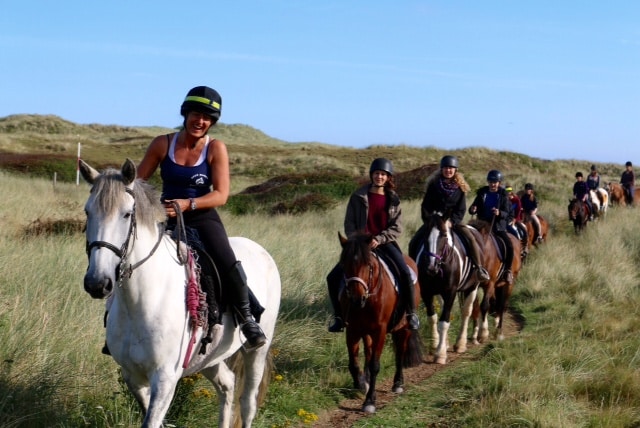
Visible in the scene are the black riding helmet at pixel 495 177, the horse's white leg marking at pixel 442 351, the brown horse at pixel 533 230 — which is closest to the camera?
the horse's white leg marking at pixel 442 351

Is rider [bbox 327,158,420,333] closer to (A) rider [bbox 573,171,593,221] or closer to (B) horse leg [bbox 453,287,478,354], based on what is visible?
(B) horse leg [bbox 453,287,478,354]

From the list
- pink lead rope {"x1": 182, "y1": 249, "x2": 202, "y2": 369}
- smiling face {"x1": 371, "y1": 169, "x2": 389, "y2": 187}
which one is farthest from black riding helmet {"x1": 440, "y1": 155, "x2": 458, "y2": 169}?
pink lead rope {"x1": 182, "y1": 249, "x2": 202, "y2": 369}

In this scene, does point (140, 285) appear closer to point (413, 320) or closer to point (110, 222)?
point (110, 222)

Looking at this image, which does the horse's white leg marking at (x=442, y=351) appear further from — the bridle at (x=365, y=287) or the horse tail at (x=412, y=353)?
the bridle at (x=365, y=287)

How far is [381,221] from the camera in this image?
8344 mm

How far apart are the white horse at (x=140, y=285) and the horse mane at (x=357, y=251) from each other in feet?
8.87

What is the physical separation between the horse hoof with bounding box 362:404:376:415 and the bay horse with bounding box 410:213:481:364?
248 centimetres

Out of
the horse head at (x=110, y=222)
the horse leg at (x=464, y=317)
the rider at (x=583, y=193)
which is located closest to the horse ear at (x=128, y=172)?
the horse head at (x=110, y=222)

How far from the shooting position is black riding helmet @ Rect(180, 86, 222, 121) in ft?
17.0

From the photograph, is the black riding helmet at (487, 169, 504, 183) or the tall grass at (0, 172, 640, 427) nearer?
the tall grass at (0, 172, 640, 427)

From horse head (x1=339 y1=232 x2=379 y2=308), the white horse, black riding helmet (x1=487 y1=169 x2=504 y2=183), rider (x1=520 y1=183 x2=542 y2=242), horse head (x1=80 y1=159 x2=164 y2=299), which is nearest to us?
horse head (x1=80 y1=159 x2=164 y2=299)

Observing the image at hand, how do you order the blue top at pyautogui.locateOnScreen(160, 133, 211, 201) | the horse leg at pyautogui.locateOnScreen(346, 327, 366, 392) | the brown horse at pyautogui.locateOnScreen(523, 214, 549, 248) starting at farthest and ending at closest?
the brown horse at pyautogui.locateOnScreen(523, 214, 549, 248) → the horse leg at pyautogui.locateOnScreen(346, 327, 366, 392) → the blue top at pyautogui.locateOnScreen(160, 133, 211, 201)

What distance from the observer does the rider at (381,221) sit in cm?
825

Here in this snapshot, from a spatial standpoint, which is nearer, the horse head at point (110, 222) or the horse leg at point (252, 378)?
the horse head at point (110, 222)
